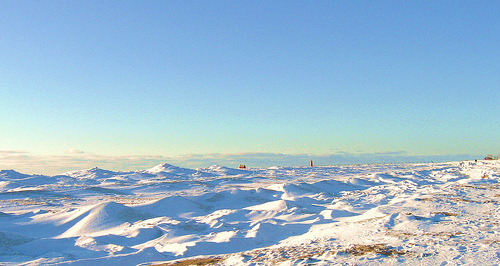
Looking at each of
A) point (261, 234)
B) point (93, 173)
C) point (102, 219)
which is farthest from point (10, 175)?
point (261, 234)

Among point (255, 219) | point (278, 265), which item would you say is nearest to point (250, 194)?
point (255, 219)

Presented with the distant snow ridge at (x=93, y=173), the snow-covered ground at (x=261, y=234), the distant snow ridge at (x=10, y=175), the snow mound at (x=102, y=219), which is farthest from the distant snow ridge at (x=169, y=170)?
the snow mound at (x=102, y=219)

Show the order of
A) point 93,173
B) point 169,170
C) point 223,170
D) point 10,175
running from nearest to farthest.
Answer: point 10,175
point 93,173
point 169,170
point 223,170

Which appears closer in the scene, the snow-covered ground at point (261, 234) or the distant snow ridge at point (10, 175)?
the snow-covered ground at point (261, 234)

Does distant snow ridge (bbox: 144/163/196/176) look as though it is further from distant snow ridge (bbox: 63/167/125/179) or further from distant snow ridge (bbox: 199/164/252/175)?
distant snow ridge (bbox: 63/167/125/179)

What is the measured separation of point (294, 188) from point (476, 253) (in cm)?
1639

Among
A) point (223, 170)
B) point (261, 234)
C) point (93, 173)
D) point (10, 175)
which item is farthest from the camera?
point (223, 170)

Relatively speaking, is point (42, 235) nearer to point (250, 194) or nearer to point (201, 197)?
point (201, 197)

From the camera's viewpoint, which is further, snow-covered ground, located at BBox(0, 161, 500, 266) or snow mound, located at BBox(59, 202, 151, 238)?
snow mound, located at BBox(59, 202, 151, 238)

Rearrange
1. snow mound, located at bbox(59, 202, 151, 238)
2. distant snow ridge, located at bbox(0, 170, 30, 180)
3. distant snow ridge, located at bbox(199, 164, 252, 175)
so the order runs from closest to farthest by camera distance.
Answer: snow mound, located at bbox(59, 202, 151, 238) → distant snow ridge, located at bbox(0, 170, 30, 180) → distant snow ridge, located at bbox(199, 164, 252, 175)

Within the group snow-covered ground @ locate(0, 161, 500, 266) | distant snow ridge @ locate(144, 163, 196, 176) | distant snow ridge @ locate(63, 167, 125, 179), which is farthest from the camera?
distant snow ridge @ locate(144, 163, 196, 176)

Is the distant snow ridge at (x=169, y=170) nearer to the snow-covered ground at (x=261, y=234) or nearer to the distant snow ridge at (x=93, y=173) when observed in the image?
the distant snow ridge at (x=93, y=173)

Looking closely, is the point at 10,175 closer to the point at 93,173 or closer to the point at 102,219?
the point at 93,173

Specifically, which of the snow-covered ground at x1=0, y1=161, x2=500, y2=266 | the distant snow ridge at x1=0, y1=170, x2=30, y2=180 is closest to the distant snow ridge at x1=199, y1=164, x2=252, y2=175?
the distant snow ridge at x1=0, y1=170, x2=30, y2=180
